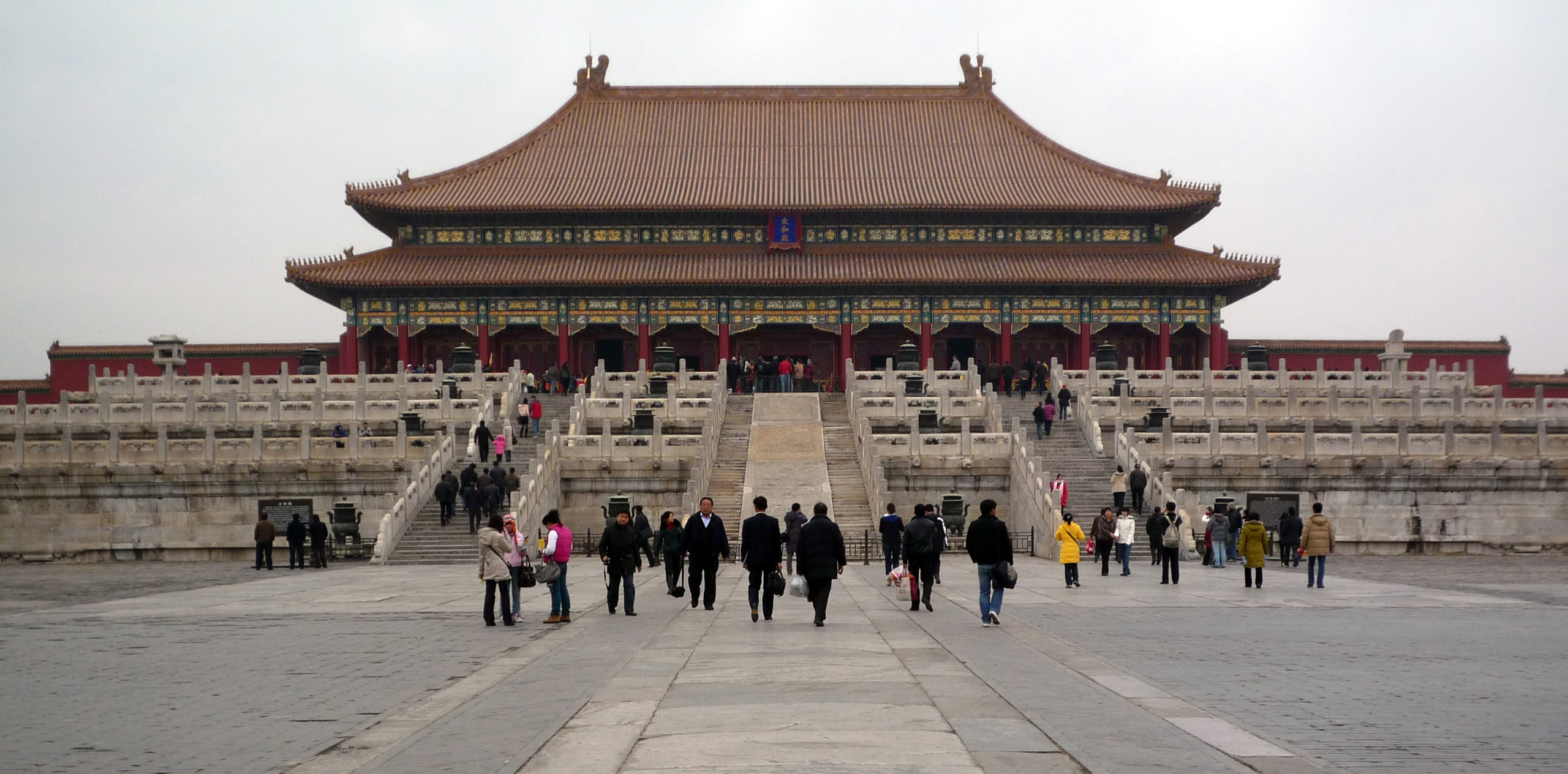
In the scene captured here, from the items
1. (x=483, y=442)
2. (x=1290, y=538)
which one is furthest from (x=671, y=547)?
(x=483, y=442)

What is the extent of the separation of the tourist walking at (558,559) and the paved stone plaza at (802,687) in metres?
0.37

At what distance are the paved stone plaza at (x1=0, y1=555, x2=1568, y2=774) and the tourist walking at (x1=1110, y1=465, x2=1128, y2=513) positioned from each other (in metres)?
8.91

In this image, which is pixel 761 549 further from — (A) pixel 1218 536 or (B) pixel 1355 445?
(B) pixel 1355 445

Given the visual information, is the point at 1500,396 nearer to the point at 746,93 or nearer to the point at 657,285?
the point at 657,285

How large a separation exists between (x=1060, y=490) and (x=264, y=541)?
14.7 meters

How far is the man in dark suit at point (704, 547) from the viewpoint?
53.6ft

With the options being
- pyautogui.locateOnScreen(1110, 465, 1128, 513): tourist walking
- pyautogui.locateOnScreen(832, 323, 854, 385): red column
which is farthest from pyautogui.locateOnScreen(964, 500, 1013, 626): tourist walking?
pyautogui.locateOnScreen(832, 323, 854, 385): red column

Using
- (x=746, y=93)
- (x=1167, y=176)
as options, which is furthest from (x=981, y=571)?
(x=746, y=93)

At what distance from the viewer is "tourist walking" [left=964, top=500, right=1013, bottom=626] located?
14.7m

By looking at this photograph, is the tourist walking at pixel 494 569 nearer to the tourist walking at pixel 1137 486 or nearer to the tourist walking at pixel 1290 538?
the tourist walking at pixel 1290 538

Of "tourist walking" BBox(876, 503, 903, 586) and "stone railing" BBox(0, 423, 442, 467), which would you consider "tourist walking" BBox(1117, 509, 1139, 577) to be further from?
"stone railing" BBox(0, 423, 442, 467)

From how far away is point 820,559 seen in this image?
48.3 feet

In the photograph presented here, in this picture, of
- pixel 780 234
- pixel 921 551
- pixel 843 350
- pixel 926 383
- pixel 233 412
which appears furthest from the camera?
pixel 780 234

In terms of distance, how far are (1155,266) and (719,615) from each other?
1642 inches
